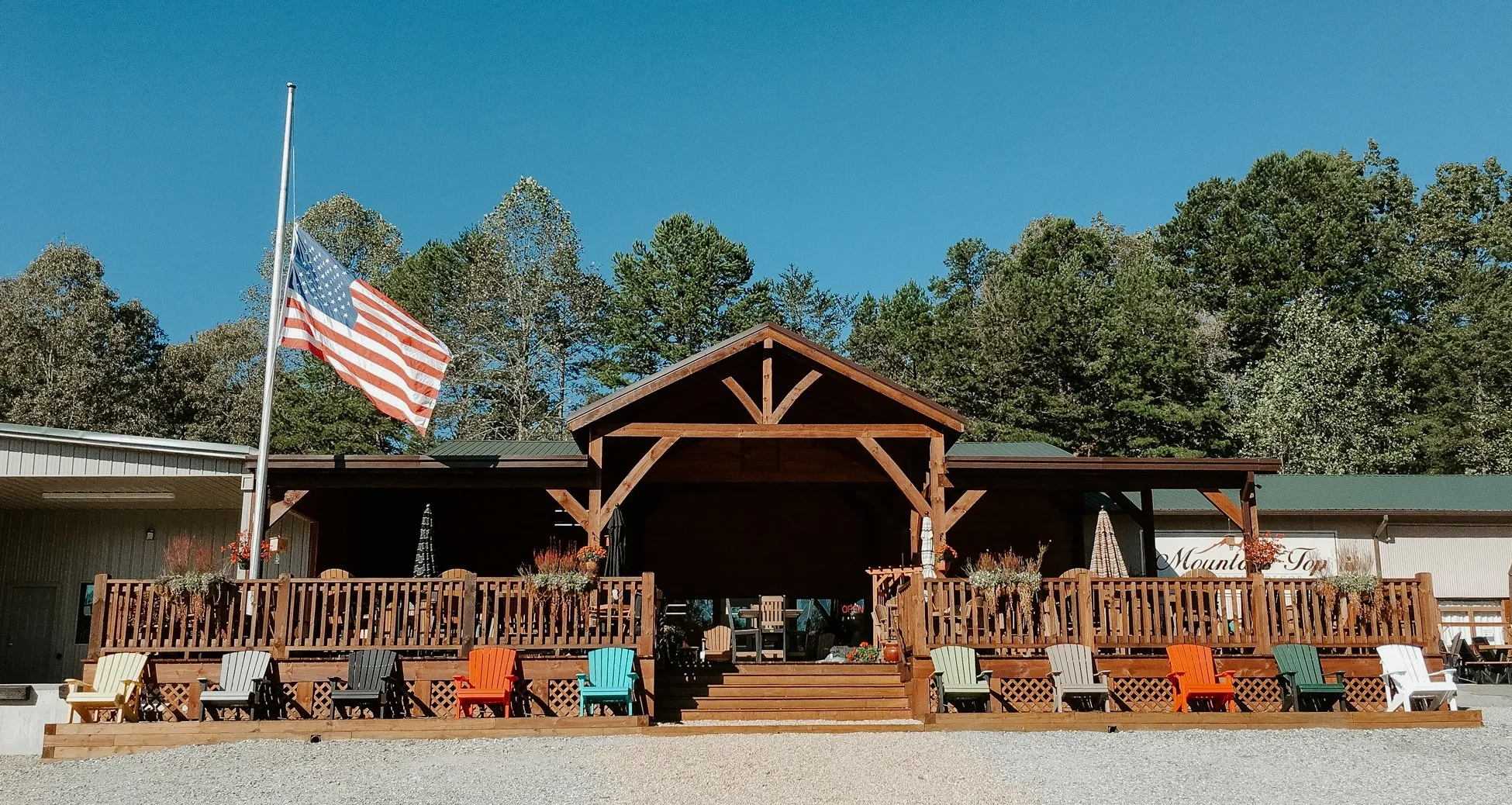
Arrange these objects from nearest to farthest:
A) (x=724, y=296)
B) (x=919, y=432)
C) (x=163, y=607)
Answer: (x=163, y=607)
(x=919, y=432)
(x=724, y=296)

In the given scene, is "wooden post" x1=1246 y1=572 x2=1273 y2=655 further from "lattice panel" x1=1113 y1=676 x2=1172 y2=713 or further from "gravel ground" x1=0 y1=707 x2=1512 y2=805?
"gravel ground" x1=0 y1=707 x2=1512 y2=805

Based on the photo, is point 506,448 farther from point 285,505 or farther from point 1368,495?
point 1368,495

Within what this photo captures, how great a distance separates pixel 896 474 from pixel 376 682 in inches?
251

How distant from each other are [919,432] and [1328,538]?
925 centimetres

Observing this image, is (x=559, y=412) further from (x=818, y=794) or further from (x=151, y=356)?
(x=818, y=794)

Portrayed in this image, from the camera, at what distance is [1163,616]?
13.2m

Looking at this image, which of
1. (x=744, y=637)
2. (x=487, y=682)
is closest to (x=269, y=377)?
(x=487, y=682)

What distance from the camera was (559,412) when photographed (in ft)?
125

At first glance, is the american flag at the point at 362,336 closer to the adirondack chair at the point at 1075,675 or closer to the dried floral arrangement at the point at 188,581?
the dried floral arrangement at the point at 188,581

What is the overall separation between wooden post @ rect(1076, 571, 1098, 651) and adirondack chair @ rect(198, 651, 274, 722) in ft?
27.1

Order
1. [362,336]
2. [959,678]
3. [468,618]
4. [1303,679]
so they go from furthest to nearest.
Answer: [362,336], [468,618], [1303,679], [959,678]

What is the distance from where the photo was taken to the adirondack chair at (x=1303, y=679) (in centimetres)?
1237

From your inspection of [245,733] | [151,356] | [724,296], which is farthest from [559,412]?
[245,733]

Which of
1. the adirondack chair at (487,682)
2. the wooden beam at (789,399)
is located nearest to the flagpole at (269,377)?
the adirondack chair at (487,682)
